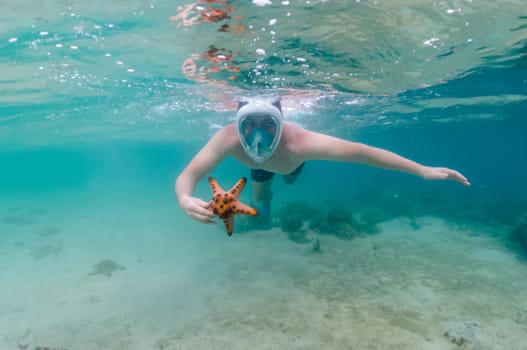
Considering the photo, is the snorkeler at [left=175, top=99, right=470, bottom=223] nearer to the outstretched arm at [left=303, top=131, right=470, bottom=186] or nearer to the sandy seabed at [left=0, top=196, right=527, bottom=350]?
the outstretched arm at [left=303, top=131, right=470, bottom=186]

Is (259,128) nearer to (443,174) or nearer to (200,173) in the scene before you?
(200,173)

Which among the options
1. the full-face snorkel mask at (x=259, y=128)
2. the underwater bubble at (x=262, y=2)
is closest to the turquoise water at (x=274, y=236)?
the underwater bubble at (x=262, y=2)

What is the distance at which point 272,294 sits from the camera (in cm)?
884

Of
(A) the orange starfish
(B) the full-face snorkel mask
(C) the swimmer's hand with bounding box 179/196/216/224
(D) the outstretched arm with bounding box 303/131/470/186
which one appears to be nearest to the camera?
(A) the orange starfish

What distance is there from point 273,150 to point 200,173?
4.31 feet

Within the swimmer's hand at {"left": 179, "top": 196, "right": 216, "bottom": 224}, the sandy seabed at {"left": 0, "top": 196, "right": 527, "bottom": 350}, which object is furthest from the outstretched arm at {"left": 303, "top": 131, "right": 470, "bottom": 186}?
the sandy seabed at {"left": 0, "top": 196, "right": 527, "bottom": 350}

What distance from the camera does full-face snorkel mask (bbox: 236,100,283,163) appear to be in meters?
4.93

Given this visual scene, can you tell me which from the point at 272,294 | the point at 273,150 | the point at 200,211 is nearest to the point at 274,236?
the point at 272,294

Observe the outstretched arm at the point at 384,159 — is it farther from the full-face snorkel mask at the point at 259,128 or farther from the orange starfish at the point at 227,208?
the orange starfish at the point at 227,208

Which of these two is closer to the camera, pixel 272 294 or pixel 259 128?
pixel 259 128

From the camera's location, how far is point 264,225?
17188 millimetres

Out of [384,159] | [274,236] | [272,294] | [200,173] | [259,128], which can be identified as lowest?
[274,236]

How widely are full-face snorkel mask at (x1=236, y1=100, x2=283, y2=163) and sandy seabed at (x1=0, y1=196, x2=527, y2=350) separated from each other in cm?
426

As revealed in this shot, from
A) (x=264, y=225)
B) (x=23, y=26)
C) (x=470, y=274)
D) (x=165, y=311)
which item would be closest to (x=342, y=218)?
(x=264, y=225)
